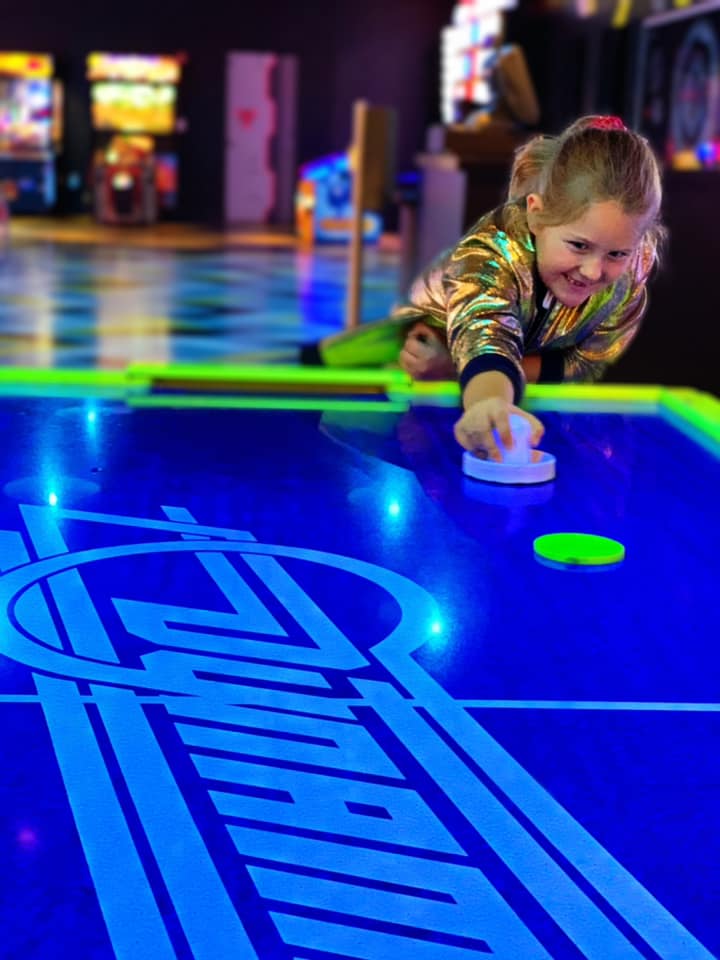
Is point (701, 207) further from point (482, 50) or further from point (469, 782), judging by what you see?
point (482, 50)

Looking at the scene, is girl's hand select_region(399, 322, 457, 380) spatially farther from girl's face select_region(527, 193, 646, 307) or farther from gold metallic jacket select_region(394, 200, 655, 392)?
girl's face select_region(527, 193, 646, 307)

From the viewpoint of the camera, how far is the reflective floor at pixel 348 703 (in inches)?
21.9

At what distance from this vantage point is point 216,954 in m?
0.52

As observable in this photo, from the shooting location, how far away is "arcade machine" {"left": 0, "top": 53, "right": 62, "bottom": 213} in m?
12.2

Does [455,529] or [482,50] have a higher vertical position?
[482,50]

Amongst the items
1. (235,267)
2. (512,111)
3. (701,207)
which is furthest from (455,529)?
(235,267)

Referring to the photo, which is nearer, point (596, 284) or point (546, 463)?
point (546, 463)

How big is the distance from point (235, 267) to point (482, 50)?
10.1 ft

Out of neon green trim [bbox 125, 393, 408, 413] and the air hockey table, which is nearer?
the air hockey table

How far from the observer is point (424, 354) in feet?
6.59

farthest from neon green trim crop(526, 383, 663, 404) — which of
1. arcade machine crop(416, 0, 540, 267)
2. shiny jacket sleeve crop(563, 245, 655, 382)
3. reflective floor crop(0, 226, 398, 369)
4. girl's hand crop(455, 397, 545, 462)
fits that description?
reflective floor crop(0, 226, 398, 369)

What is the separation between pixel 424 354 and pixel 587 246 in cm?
52

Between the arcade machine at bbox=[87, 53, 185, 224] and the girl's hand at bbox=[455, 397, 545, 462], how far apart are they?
36.8 feet

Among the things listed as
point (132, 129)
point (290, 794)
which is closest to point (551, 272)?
point (290, 794)
